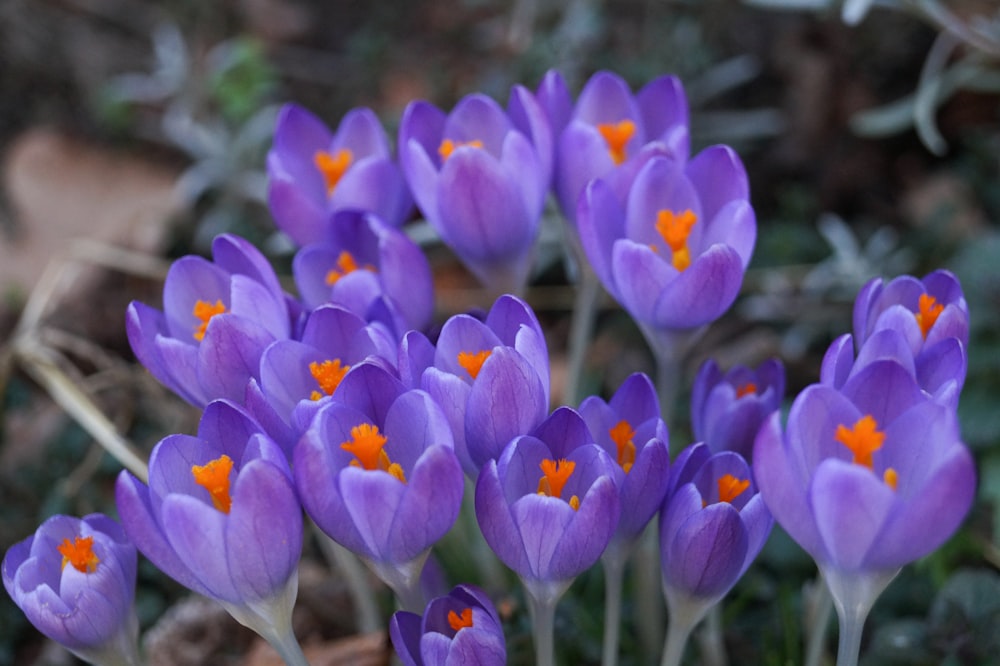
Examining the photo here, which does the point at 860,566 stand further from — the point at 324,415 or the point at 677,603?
the point at 324,415

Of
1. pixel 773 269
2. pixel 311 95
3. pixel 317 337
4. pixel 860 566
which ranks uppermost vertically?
pixel 317 337

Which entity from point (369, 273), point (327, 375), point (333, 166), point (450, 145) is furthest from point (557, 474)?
point (333, 166)

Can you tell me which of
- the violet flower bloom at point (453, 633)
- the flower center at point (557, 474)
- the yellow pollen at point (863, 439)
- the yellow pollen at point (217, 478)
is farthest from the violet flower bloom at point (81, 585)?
the yellow pollen at point (863, 439)

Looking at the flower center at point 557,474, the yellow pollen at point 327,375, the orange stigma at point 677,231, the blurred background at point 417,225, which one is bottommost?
the blurred background at point 417,225

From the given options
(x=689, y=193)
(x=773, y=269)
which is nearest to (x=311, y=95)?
(x=773, y=269)

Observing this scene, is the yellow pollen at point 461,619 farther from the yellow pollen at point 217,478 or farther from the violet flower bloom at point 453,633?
the yellow pollen at point 217,478

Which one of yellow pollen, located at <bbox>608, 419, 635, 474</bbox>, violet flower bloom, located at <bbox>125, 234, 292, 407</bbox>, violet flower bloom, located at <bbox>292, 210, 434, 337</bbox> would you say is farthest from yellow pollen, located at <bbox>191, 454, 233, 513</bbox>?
yellow pollen, located at <bbox>608, 419, 635, 474</bbox>
